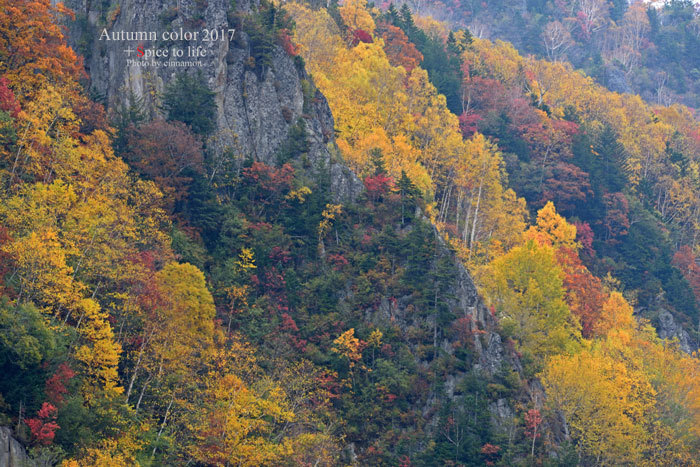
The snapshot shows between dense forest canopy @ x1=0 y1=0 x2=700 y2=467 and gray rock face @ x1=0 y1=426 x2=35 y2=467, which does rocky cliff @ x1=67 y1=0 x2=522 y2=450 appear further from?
gray rock face @ x1=0 y1=426 x2=35 y2=467

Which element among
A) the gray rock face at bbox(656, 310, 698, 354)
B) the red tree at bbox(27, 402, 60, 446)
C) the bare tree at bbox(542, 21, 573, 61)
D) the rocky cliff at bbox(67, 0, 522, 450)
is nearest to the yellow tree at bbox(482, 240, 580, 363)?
the rocky cliff at bbox(67, 0, 522, 450)

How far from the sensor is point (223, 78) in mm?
59156

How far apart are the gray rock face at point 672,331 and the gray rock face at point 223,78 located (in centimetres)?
3511

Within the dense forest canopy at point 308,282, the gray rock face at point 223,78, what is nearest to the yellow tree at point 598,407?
the dense forest canopy at point 308,282

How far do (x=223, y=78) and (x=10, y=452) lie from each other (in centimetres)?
3582

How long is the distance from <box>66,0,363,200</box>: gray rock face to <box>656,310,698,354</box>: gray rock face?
115 feet

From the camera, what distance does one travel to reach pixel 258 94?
199ft

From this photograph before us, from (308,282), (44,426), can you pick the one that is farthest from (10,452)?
(308,282)

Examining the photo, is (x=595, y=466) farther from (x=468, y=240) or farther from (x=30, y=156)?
(x=30, y=156)

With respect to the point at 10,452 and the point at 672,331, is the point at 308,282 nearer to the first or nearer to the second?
the point at 10,452

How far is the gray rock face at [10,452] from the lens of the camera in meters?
29.6

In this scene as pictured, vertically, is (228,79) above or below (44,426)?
above

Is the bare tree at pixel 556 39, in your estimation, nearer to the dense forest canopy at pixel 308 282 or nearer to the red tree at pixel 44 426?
the dense forest canopy at pixel 308 282

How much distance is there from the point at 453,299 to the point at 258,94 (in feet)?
74.2
